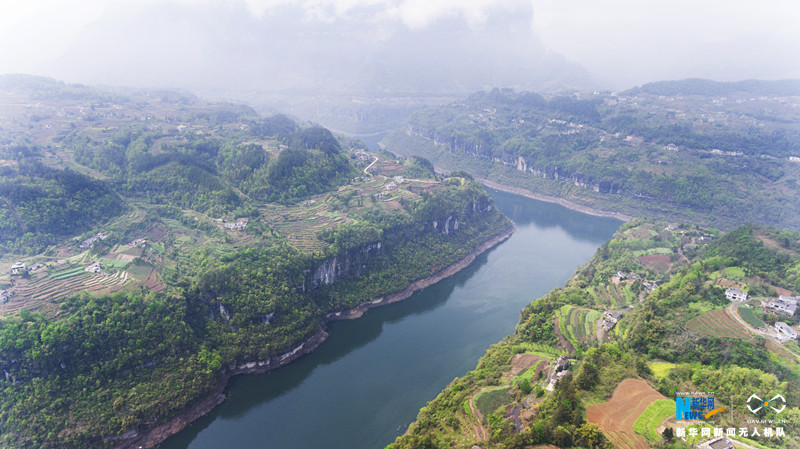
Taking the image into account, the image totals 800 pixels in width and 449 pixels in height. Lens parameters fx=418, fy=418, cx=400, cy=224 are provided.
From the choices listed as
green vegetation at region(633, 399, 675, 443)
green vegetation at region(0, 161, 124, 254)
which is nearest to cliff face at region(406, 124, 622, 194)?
green vegetation at region(633, 399, 675, 443)

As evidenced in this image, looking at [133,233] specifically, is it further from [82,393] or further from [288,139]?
[288,139]

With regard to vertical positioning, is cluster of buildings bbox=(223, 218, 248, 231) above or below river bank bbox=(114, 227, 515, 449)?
above

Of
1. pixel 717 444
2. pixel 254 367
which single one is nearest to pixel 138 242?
pixel 254 367

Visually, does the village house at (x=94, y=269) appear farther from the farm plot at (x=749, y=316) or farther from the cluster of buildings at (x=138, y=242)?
the farm plot at (x=749, y=316)

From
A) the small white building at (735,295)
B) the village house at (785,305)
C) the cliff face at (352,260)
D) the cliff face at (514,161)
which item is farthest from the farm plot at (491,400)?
the cliff face at (514,161)

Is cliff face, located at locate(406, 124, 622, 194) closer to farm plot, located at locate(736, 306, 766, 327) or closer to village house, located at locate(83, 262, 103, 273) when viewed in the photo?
farm plot, located at locate(736, 306, 766, 327)

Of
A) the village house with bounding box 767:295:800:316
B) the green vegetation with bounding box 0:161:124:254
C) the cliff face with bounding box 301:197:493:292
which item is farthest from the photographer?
the cliff face with bounding box 301:197:493:292
